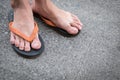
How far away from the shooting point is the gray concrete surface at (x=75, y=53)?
1107 millimetres

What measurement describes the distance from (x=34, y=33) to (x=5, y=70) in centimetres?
22

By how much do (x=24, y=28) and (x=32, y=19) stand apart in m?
0.06

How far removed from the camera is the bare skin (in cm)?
113

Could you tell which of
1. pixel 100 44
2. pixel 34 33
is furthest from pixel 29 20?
pixel 100 44

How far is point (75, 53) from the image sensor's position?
1.21 metres

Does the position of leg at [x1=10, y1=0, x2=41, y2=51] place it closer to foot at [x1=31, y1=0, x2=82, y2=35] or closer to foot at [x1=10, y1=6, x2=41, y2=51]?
foot at [x1=10, y1=6, x2=41, y2=51]

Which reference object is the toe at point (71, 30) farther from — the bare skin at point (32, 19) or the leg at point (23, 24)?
the leg at point (23, 24)

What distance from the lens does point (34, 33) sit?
116cm

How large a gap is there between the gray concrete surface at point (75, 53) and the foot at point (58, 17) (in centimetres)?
6

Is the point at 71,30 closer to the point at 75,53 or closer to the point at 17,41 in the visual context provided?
the point at 75,53

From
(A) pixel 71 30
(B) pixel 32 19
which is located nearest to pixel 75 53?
(A) pixel 71 30

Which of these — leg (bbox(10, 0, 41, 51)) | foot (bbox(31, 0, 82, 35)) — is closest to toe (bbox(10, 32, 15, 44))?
leg (bbox(10, 0, 41, 51))

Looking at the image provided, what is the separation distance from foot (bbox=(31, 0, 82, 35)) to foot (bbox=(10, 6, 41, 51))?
0.11 metres

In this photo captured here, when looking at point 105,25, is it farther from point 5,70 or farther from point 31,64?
point 5,70
